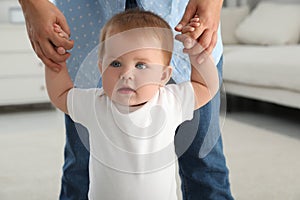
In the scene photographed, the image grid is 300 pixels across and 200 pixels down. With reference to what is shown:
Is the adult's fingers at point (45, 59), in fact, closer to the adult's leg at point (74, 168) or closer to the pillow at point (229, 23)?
the adult's leg at point (74, 168)

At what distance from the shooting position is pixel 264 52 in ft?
12.3

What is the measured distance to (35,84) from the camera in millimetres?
4266

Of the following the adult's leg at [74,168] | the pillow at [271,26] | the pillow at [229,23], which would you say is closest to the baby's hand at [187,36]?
the adult's leg at [74,168]

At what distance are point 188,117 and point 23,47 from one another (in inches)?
130

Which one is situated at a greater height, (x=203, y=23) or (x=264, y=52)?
(x=203, y=23)

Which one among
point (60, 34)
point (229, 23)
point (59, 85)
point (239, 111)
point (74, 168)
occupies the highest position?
point (60, 34)

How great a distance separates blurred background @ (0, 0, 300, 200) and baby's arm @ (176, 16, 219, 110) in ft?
0.12

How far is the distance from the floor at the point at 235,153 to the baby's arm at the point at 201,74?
44 mm

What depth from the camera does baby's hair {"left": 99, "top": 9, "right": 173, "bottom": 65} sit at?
100 centimetres

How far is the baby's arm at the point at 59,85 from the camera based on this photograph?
1.09 m

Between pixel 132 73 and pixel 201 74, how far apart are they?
0.44 feet

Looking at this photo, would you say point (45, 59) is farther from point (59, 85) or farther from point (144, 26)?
point (144, 26)

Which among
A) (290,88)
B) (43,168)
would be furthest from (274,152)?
(43,168)

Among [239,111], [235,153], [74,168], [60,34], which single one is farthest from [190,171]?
[239,111]
